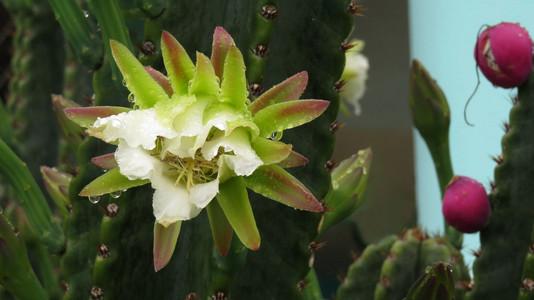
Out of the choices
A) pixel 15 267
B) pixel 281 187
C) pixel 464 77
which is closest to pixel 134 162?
pixel 281 187

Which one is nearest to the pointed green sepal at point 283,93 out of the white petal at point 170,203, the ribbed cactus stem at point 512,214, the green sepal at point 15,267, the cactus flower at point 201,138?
the cactus flower at point 201,138

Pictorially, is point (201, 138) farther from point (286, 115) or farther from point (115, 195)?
point (115, 195)

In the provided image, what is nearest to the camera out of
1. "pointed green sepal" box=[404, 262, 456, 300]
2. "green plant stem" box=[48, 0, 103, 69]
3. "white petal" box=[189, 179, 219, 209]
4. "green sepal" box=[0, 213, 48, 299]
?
"white petal" box=[189, 179, 219, 209]

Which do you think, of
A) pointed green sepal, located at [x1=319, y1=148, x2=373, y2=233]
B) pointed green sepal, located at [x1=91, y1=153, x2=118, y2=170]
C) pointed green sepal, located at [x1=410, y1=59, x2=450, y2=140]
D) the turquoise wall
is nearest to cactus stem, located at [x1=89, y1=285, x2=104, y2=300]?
pointed green sepal, located at [x1=91, y1=153, x2=118, y2=170]

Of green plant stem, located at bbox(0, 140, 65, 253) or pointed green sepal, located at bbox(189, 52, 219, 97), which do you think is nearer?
pointed green sepal, located at bbox(189, 52, 219, 97)

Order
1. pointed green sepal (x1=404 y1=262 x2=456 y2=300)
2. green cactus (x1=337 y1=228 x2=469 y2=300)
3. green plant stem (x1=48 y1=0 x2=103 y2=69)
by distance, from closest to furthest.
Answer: pointed green sepal (x1=404 y1=262 x2=456 y2=300), green plant stem (x1=48 y1=0 x2=103 y2=69), green cactus (x1=337 y1=228 x2=469 y2=300)

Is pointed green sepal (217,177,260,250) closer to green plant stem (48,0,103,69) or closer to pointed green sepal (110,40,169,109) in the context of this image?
pointed green sepal (110,40,169,109)

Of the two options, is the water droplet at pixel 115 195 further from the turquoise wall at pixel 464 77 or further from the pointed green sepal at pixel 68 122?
the turquoise wall at pixel 464 77
